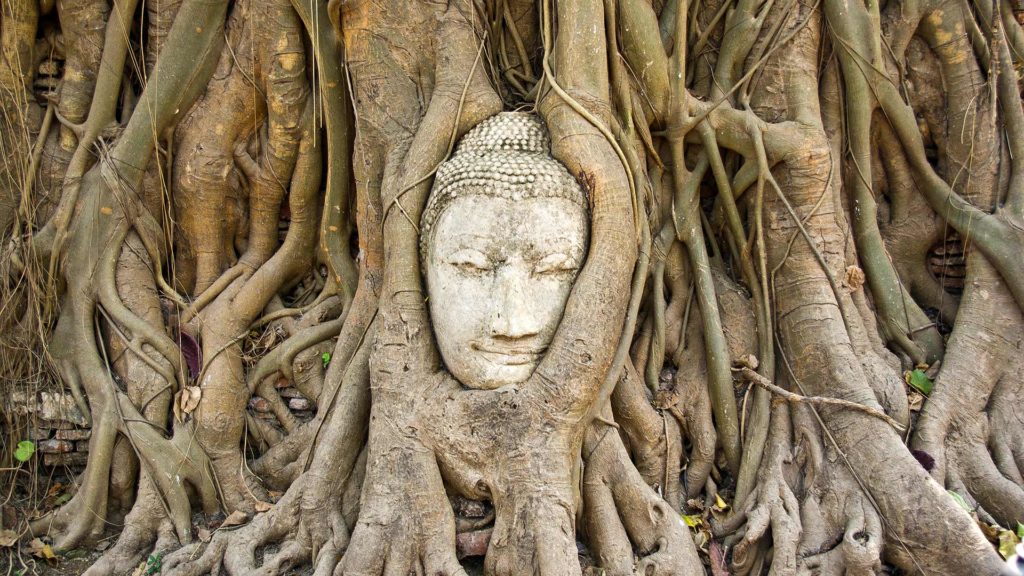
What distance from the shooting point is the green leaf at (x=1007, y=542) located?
236 centimetres

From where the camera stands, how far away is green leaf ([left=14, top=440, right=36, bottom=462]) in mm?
2995

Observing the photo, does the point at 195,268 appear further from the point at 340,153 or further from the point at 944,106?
the point at 944,106

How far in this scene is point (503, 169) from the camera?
8.32ft

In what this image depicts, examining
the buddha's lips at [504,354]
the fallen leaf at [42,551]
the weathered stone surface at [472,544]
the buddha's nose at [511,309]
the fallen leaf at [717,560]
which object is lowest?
the fallen leaf at [42,551]

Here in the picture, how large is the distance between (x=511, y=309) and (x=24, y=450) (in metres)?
2.41

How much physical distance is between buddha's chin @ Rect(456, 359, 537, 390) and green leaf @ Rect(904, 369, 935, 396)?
68.1 inches

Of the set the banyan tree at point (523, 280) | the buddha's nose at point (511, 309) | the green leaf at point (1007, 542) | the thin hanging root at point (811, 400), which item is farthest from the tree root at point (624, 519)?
the green leaf at point (1007, 542)

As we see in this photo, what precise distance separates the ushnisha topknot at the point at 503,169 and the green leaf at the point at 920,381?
1660 millimetres

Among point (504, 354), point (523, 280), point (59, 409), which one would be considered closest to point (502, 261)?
point (523, 280)

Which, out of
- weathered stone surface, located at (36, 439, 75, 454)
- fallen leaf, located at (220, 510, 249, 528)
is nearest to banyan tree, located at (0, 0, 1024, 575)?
fallen leaf, located at (220, 510, 249, 528)

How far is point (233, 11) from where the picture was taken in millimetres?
3305

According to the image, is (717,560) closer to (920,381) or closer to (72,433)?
(920,381)

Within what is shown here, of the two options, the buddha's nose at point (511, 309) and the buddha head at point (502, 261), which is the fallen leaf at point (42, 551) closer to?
the buddha head at point (502, 261)

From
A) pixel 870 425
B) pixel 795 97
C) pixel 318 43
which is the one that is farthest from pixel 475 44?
pixel 870 425
